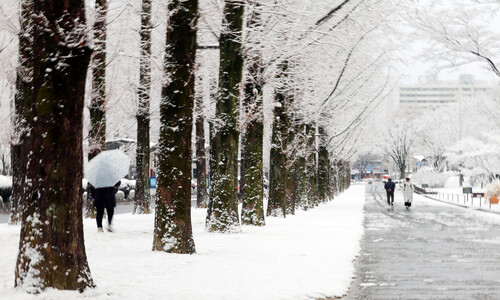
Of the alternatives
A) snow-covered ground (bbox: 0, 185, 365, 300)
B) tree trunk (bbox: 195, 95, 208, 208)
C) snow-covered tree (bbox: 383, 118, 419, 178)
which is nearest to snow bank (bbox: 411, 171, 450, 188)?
snow-covered tree (bbox: 383, 118, 419, 178)

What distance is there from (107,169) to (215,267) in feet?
19.9

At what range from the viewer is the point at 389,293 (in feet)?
27.9

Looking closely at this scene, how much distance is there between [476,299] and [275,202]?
15.6 metres

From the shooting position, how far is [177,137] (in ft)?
36.6

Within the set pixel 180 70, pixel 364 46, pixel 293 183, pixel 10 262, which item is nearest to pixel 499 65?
pixel 364 46

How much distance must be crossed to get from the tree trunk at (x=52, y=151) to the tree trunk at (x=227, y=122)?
28.4 ft

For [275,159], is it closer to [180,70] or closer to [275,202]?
[275,202]

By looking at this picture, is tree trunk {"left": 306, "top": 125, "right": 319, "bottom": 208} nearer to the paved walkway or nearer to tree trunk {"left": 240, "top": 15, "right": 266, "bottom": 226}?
the paved walkway

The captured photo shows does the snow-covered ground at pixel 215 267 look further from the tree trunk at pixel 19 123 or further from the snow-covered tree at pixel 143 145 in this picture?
the snow-covered tree at pixel 143 145

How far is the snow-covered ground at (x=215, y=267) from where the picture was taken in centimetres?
790

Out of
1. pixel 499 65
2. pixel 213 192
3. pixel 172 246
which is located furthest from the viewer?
pixel 499 65

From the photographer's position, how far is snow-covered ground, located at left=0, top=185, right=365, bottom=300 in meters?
7.90

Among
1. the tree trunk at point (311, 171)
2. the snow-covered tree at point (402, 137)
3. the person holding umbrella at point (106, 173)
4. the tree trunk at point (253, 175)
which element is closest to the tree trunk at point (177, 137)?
the person holding umbrella at point (106, 173)

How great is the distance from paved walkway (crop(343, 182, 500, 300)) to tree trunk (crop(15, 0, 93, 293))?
397 centimetres
